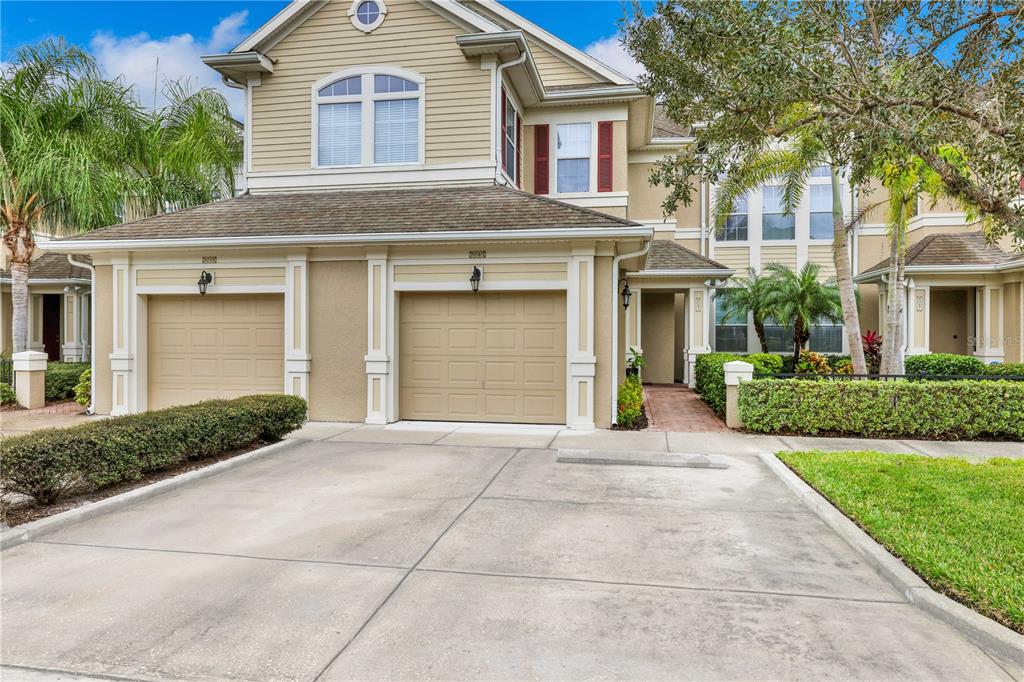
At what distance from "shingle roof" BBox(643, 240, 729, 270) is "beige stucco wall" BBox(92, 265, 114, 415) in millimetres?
12001

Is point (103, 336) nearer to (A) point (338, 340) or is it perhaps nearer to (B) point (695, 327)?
(A) point (338, 340)

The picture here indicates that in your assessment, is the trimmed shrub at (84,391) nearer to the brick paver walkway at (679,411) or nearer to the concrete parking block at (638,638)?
the brick paver walkway at (679,411)

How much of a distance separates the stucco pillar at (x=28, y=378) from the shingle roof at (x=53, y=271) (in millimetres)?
6409

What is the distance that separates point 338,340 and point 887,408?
9.10m

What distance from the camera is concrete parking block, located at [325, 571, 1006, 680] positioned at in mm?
2982

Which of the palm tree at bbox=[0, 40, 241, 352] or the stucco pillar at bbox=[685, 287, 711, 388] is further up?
the palm tree at bbox=[0, 40, 241, 352]

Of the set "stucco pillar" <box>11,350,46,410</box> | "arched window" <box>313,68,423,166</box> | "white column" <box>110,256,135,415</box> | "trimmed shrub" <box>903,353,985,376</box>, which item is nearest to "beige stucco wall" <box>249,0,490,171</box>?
"arched window" <box>313,68,423,166</box>

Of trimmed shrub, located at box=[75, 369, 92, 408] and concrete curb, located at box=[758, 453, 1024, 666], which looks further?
trimmed shrub, located at box=[75, 369, 92, 408]

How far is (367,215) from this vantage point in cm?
1083

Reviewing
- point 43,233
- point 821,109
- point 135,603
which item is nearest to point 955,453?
point 821,109

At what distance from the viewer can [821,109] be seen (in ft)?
18.0

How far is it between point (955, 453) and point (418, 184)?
9876 mm

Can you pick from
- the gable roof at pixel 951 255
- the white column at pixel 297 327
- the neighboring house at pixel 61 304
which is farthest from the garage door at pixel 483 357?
the neighboring house at pixel 61 304

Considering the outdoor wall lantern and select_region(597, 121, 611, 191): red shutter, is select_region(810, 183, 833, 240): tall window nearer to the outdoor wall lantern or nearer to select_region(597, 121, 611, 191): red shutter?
select_region(597, 121, 611, 191): red shutter
